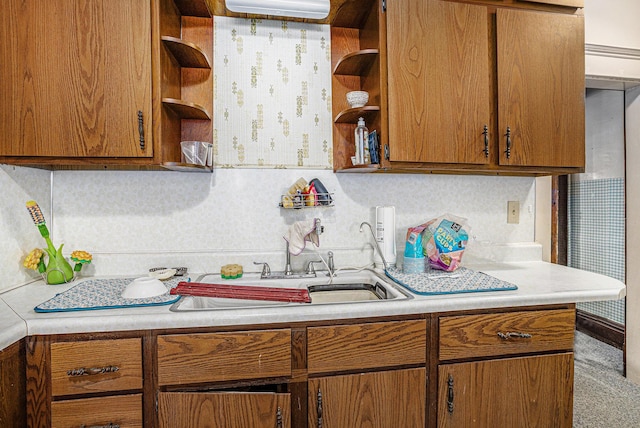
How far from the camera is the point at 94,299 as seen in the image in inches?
46.1

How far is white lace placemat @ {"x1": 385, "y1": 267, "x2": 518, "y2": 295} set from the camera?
127cm

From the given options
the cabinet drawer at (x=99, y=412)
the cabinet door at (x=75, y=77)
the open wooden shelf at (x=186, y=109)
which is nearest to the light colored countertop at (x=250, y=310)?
the cabinet drawer at (x=99, y=412)

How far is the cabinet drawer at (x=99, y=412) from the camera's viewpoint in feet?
3.28

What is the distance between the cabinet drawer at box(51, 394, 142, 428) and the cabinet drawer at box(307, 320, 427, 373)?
22.5 inches

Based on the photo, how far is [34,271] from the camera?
1.48 meters

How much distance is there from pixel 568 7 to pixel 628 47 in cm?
72

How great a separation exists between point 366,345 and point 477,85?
4.06 ft

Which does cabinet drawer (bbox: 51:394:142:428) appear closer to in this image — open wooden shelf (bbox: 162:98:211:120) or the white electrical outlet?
open wooden shelf (bbox: 162:98:211:120)

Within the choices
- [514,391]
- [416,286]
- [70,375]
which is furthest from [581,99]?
[70,375]

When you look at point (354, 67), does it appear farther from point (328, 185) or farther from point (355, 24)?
point (328, 185)

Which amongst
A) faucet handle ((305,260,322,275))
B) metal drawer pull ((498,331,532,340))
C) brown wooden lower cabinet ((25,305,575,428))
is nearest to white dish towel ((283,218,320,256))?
faucet handle ((305,260,322,275))

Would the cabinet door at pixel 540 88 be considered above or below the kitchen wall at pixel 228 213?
above

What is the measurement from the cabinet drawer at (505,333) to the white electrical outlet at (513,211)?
74 centimetres

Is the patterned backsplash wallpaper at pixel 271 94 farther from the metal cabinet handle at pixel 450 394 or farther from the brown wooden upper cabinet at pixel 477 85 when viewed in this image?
the metal cabinet handle at pixel 450 394
